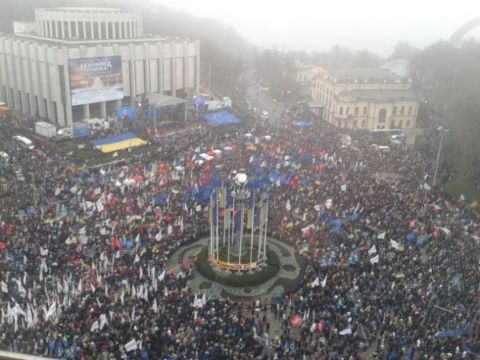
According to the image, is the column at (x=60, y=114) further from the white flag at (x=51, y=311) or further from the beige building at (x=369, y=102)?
the white flag at (x=51, y=311)

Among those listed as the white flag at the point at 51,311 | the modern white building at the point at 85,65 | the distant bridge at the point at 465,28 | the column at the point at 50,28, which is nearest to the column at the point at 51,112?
the modern white building at the point at 85,65

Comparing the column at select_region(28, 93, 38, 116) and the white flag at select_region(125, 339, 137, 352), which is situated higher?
the column at select_region(28, 93, 38, 116)

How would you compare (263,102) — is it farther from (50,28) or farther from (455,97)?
(50,28)

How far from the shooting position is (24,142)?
4041 centimetres

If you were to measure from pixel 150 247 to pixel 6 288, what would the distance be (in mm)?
7355

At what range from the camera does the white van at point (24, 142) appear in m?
39.8

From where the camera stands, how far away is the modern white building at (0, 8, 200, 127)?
47312mm

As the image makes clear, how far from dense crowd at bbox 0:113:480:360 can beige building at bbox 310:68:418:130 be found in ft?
72.4

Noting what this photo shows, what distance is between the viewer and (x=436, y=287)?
21.4 m

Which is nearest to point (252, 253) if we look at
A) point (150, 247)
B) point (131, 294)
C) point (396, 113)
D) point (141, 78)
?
point (150, 247)

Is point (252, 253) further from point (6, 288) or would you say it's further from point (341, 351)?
point (6, 288)

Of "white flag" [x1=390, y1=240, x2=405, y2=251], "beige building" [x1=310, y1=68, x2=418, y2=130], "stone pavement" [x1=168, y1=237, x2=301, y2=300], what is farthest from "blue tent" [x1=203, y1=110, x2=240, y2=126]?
"white flag" [x1=390, y1=240, x2=405, y2=251]

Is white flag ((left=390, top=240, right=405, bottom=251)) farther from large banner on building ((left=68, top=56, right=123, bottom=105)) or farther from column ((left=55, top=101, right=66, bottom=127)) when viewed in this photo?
column ((left=55, top=101, right=66, bottom=127))

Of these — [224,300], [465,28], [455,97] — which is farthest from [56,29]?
[465,28]
